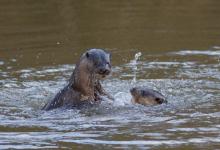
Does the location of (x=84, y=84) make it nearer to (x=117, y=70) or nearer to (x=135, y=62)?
(x=117, y=70)

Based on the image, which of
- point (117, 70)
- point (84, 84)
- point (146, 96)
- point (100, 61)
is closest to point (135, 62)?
point (117, 70)

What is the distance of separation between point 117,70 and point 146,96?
2.17 m

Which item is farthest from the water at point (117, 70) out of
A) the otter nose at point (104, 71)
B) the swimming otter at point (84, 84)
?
the otter nose at point (104, 71)

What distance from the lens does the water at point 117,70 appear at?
23.5 ft

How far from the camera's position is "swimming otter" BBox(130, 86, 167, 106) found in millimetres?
8719

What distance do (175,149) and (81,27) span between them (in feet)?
26.8

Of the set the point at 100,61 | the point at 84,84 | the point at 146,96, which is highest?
the point at 100,61

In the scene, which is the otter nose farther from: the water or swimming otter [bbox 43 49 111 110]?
the water

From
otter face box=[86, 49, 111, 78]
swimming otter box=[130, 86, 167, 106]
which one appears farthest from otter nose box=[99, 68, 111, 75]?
swimming otter box=[130, 86, 167, 106]

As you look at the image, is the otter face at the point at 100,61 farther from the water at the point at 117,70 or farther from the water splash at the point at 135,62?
the water splash at the point at 135,62

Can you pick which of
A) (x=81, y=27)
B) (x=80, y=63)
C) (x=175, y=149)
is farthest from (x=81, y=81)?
(x=81, y=27)

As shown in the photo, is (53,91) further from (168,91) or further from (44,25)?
(44,25)

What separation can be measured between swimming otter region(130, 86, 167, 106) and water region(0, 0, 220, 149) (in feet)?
0.33

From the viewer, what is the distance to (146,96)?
345 inches
